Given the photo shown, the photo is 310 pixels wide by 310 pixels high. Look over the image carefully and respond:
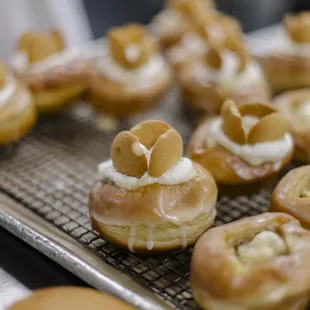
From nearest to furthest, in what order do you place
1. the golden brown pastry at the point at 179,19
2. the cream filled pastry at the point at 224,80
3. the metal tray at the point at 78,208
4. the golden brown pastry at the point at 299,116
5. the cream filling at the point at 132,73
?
the metal tray at the point at 78,208 → the golden brown pastry at the point at 299,116 → the cream filled pastry at the point at 224,80 → the cream filling at the point at 132,73 → the golden brown pastry at the point at 179,19

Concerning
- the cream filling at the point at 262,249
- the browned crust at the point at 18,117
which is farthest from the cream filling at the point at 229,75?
the cream filling at the point at 262,249

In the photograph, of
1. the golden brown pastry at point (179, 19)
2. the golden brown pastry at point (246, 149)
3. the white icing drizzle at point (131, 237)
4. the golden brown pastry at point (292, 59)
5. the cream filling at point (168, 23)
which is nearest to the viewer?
the white icing drizzle at point (131, 237)

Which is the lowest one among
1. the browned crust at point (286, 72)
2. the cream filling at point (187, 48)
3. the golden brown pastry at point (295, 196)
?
the browned crust at point (286, 72)

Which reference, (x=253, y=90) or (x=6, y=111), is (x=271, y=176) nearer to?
(x=253, y=90)

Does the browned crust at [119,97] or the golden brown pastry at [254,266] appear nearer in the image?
the golden brown pastry at [254,266]

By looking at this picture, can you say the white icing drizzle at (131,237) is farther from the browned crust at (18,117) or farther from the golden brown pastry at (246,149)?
the browned crust at (18,117)

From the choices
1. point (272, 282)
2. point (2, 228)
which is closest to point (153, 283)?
point (272, 282)

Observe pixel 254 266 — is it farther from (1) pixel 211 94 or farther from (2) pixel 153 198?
(1) pixel 211 94
